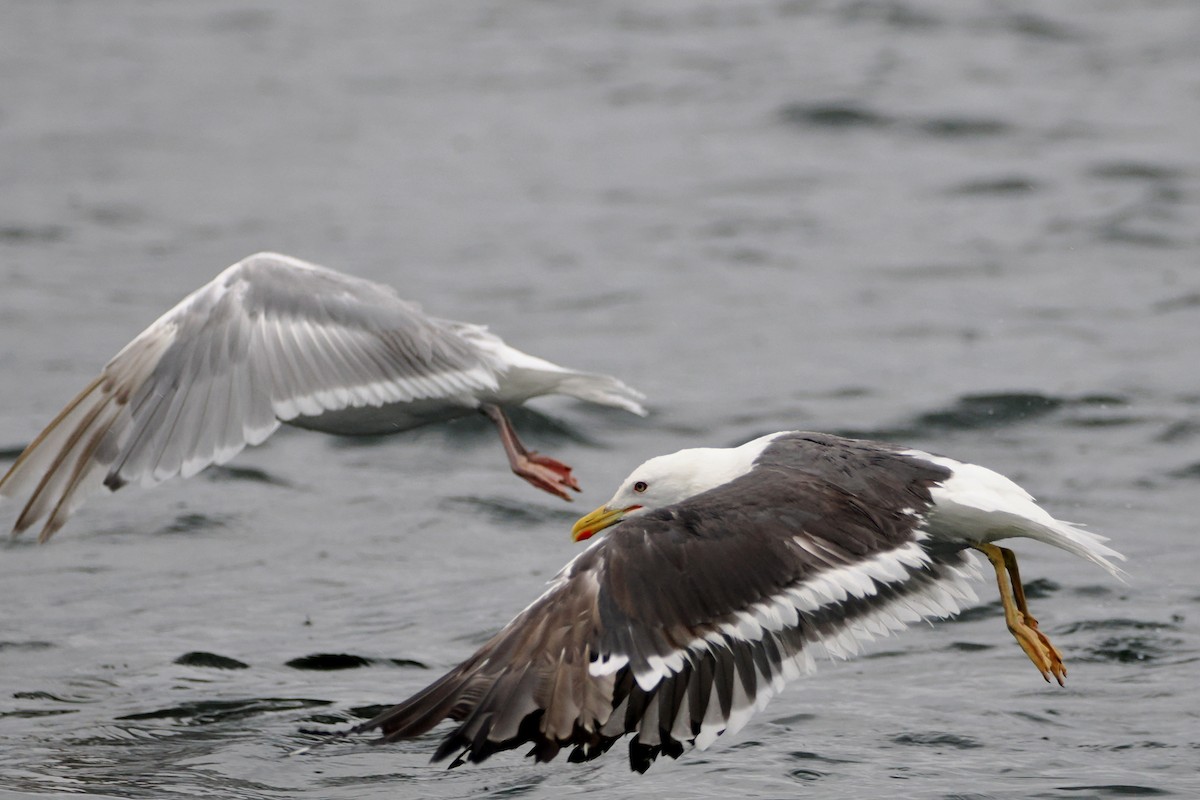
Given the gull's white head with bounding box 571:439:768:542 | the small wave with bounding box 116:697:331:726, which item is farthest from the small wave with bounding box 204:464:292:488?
the gull's white head with bounding box 571:439:768:542

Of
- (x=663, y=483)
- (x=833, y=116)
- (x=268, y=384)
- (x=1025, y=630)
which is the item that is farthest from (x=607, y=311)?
(x=1025, y=630)

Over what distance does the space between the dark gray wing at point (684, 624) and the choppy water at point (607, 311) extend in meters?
0.94

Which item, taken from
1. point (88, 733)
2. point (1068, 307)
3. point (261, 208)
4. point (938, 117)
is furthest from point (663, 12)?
point (88, 733)

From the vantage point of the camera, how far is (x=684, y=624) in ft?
18.7

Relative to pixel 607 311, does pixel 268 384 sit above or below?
above

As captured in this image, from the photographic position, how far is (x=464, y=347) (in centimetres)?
805

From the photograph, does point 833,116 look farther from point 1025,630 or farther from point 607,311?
point 1025,630

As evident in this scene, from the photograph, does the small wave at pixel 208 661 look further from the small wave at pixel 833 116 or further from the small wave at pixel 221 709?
the small wave at pixel 833 116

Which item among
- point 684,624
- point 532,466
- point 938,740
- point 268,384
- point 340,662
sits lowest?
point 938,740

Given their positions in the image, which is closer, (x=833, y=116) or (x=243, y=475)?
(x=243, y=475)

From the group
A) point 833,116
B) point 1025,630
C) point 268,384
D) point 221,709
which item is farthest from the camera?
point 833,116

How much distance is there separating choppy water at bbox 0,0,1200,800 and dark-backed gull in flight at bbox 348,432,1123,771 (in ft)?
2.92

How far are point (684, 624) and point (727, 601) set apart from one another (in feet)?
0.56

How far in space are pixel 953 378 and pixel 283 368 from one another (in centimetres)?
499
